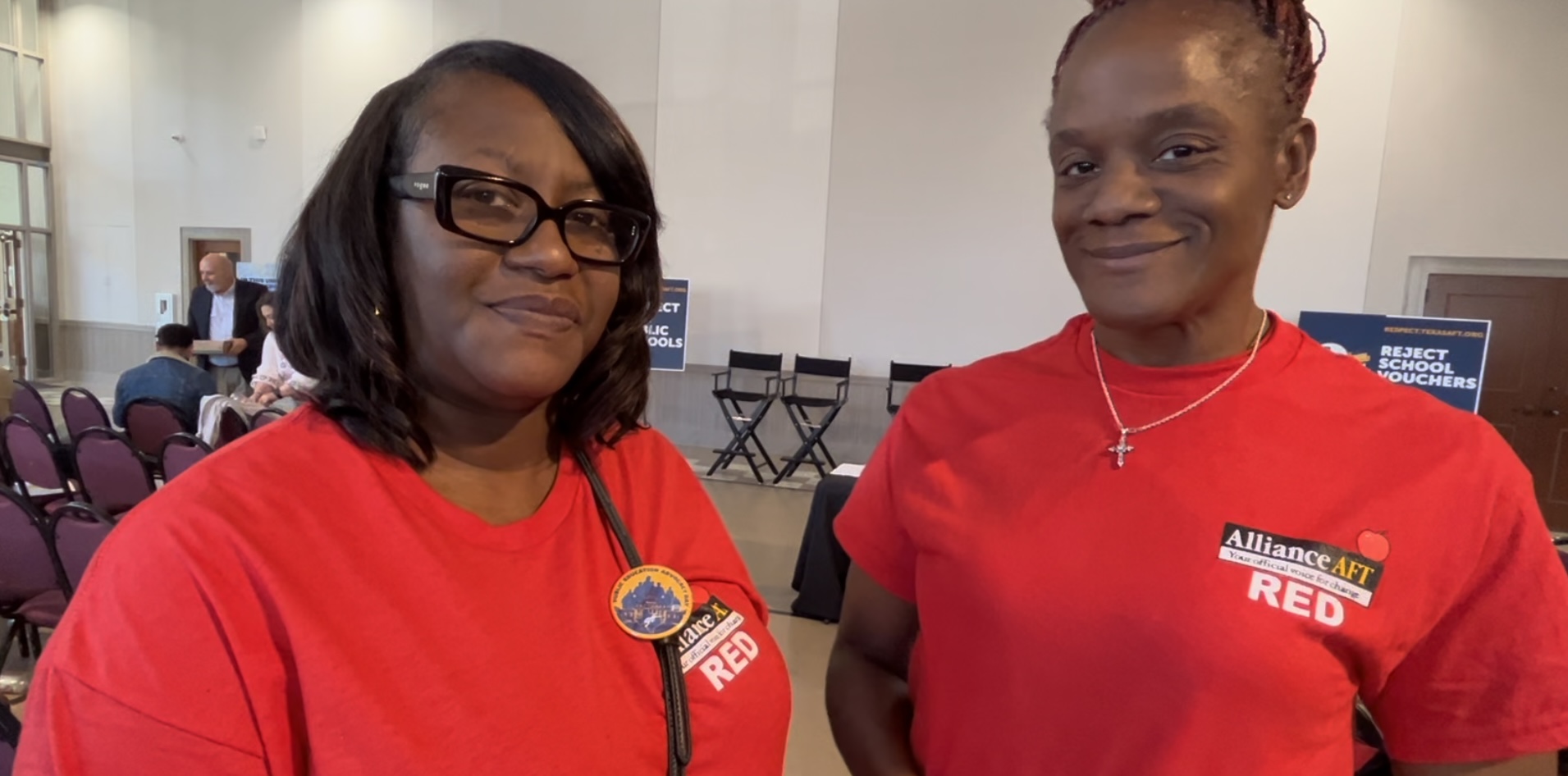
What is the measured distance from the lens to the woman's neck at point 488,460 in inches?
36.0

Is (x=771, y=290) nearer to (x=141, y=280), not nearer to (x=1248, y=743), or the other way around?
(x=1248, y=743)

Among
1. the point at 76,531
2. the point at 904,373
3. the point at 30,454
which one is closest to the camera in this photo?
the point at 76,531

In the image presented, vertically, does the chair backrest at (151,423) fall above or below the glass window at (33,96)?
below

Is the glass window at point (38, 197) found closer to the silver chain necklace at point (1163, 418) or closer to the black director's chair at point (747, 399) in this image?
the black director's chair at point (747, 399)

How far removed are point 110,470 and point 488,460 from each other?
3.80 metres

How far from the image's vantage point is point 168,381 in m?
4.95

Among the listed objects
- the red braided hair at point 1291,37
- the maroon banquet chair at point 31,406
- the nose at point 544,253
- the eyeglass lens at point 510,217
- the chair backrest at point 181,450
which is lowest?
the maroon banquet chair at point 31,406

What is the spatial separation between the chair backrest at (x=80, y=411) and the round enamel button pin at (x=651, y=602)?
17.8 ft

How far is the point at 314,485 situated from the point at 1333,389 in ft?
3.54

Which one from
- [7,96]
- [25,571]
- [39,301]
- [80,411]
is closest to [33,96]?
[7,96]

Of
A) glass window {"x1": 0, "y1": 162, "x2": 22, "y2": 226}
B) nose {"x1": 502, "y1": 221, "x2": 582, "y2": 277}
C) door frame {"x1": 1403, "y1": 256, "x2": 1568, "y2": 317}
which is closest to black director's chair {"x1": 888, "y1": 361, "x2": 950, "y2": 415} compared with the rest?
door frame {"x1": 1403, "y1": 256, "x2": 1568, "y2": 317}

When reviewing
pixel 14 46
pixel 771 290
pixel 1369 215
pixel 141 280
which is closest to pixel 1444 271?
pixel 1369 215

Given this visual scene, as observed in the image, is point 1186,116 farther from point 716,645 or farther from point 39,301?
point 39,301

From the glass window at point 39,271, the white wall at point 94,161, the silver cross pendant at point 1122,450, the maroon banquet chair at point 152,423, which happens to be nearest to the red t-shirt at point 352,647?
the silver cross pendant at point 1122,450
